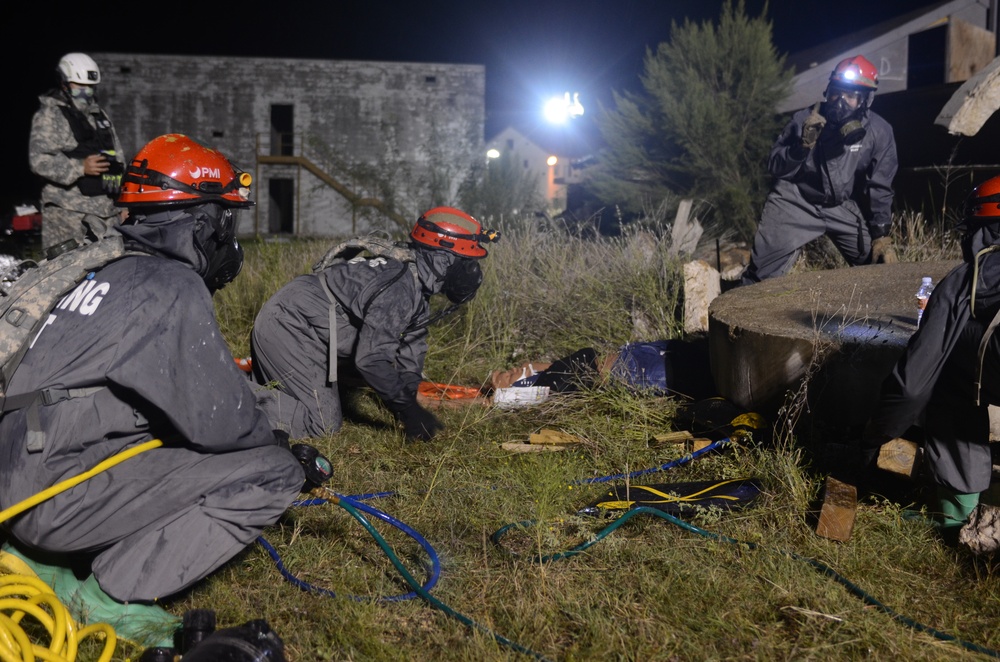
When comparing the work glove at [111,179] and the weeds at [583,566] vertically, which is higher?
the work glove at [111,179]

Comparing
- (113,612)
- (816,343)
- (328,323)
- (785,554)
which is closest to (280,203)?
(328,323)

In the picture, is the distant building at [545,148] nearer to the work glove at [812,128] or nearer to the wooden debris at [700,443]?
the work glove at [812,128]

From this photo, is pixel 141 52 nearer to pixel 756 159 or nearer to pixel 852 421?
pixel 756 159

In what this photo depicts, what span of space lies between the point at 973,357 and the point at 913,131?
6599 mm

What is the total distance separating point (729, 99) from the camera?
38.0 feet

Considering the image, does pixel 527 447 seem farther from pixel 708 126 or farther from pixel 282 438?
pixel 708 126

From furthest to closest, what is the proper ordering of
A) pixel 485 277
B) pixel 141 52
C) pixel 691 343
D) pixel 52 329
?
pixel 141 52, pixel 485 277, pixel 691 343, pixel 52 329

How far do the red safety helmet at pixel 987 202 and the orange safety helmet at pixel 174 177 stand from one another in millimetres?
2733

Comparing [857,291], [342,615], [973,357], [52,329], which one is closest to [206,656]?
[342,615]

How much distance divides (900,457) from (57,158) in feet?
19.0

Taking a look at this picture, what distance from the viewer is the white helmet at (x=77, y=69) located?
620 centimetres

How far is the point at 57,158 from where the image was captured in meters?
6.18

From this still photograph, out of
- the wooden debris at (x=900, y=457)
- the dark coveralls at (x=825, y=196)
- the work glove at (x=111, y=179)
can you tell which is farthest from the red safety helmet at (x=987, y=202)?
the work glove at (x=111, y=179)

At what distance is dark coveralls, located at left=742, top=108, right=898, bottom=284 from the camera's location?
627cm
